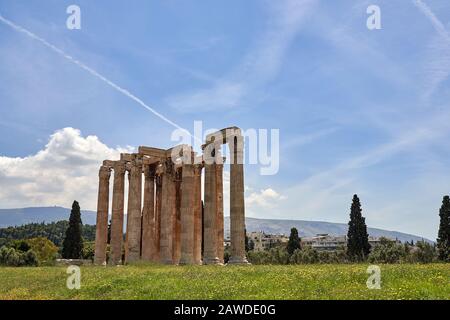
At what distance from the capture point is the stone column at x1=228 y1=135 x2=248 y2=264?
41312 mm

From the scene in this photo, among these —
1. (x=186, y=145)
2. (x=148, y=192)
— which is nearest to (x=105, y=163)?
(x=148, y=192)

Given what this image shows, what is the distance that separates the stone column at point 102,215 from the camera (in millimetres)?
53344

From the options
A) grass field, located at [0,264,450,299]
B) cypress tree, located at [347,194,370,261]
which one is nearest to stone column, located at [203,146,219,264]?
grass field, located at [0,264,450,299]

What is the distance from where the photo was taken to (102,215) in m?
53.8

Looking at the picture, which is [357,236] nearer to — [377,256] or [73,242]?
[377,256]

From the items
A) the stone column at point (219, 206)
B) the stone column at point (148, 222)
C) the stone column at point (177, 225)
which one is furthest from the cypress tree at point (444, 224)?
the stone column at point (148, 222)

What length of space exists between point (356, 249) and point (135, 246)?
43.7 m

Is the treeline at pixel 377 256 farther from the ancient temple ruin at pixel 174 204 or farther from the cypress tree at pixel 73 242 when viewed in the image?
the cypress tree at pixel 73 242

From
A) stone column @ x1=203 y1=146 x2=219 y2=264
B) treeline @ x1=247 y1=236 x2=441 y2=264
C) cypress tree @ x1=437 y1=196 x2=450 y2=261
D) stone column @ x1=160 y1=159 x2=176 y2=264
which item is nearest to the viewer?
stone column @ x1=203 y1=146 x2=219 y2=264

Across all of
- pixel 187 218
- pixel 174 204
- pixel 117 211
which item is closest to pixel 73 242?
pixel 117 211

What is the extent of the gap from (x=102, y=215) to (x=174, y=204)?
8.78 m

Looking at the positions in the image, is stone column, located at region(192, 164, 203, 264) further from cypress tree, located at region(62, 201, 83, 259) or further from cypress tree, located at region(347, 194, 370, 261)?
cypress tree, located at region(62, 201, 83, 259)
